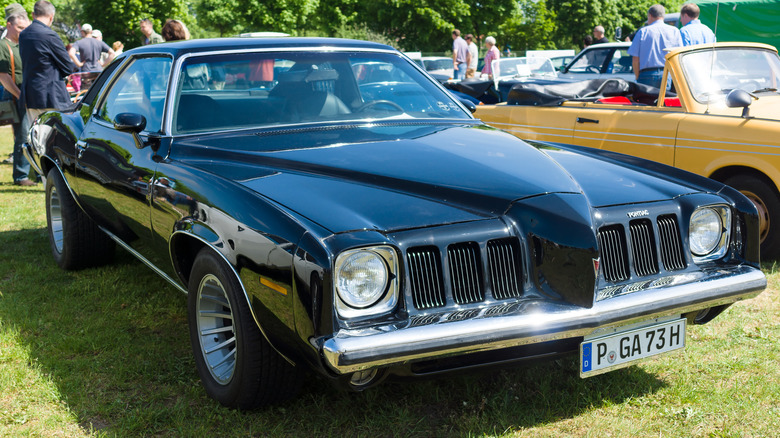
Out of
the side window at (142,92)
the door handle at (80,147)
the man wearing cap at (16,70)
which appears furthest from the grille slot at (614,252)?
the man wearing cap at (16,70)

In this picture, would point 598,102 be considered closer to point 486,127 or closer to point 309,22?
point 486,127

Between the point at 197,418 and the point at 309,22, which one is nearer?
the point at 197,418

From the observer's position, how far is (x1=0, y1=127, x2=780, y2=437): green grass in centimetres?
303

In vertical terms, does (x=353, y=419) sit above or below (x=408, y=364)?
below

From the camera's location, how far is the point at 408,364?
2.58 meters

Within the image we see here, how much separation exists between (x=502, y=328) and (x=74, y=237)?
3.70 m

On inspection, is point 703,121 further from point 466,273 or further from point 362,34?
point 362,34

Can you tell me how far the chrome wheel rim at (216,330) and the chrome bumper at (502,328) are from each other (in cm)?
83

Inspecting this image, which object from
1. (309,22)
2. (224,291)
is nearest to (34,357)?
(224,291)

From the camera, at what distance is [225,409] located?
10.2 feet

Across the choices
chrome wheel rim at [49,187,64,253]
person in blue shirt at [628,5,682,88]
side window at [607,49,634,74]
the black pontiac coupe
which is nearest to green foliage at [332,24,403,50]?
side window at [607,49,634,74]

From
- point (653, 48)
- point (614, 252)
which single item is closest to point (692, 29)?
point (653, 48)

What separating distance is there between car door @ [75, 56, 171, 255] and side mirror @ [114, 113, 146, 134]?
0.05 meters

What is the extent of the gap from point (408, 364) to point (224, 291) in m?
0.85
